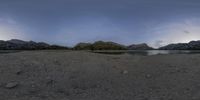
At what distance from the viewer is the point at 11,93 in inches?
523

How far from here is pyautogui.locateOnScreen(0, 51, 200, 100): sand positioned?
1333 cm

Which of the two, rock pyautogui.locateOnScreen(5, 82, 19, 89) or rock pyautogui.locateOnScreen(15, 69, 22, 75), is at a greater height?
rock pyautogui.locateOnScreen(15, 69, 22, 75)

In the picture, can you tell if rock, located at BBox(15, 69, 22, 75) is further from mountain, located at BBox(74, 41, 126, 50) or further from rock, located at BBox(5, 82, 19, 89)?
mountain, located at BBox(74, 41, 126, 50)

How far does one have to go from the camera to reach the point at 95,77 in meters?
14.8

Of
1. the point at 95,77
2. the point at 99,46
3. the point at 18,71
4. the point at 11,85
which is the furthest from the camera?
the point at 99,46

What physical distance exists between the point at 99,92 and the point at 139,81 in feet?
5.81

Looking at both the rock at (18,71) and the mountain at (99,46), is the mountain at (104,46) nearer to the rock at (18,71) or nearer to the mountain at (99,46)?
the mountain at (99,46)

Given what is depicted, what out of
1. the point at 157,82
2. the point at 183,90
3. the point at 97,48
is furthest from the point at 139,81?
the point at 97,48

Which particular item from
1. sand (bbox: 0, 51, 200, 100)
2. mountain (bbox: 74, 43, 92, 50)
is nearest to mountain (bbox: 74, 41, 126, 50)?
mountain (bbox: 74, 43, 92, 50)

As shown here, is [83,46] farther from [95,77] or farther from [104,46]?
[95,77]

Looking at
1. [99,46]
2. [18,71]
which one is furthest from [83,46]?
[18,71]

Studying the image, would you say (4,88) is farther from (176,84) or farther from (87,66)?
(176,84)

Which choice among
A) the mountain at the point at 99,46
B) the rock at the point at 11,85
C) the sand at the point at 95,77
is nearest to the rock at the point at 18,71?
the sand at the point at 95,77

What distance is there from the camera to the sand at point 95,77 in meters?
13.3
